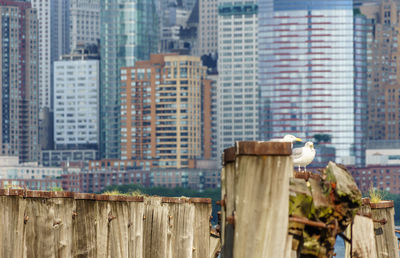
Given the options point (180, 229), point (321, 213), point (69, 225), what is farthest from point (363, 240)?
point (180, 229)

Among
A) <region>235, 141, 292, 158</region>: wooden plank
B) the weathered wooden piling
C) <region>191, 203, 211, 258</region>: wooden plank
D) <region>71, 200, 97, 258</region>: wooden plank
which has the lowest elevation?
<region>191, 203, 211, 258</region>: wooden plank

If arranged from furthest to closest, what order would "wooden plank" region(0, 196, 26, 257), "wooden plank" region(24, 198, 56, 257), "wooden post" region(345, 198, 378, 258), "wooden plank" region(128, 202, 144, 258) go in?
1. "wooden plank" region(128, 202, 144, 258)
2. "wooden plank" region(24, 198, 56, 257)
3. "wooden plank" region(0, 196, 26, 257)
4. "wooden post" region(345, 198, 378, 258)

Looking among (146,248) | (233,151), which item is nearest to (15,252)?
(146,248)

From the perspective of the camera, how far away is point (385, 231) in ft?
57.5

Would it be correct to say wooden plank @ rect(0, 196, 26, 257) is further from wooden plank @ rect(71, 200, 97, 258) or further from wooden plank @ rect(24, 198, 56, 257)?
wooden plank @ rect(71, 200, 97, 258)

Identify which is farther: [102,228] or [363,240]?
[102,228]

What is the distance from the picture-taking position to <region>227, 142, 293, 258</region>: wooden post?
10625mm

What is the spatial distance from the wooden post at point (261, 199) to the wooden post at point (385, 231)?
698 centimetres

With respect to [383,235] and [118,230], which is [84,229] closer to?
[118,230]

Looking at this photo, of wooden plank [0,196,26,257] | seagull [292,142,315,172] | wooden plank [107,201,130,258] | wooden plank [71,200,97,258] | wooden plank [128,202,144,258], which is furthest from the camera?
seagull [292,142,315,172]

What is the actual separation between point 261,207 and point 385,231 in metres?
7.26

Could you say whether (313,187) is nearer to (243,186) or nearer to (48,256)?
(243,186)

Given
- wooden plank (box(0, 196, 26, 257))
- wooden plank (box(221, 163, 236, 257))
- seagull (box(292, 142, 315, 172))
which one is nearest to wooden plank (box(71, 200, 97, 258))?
wooden plank (box(0, 196, 26, 257))

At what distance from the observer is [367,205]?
17.1 m
